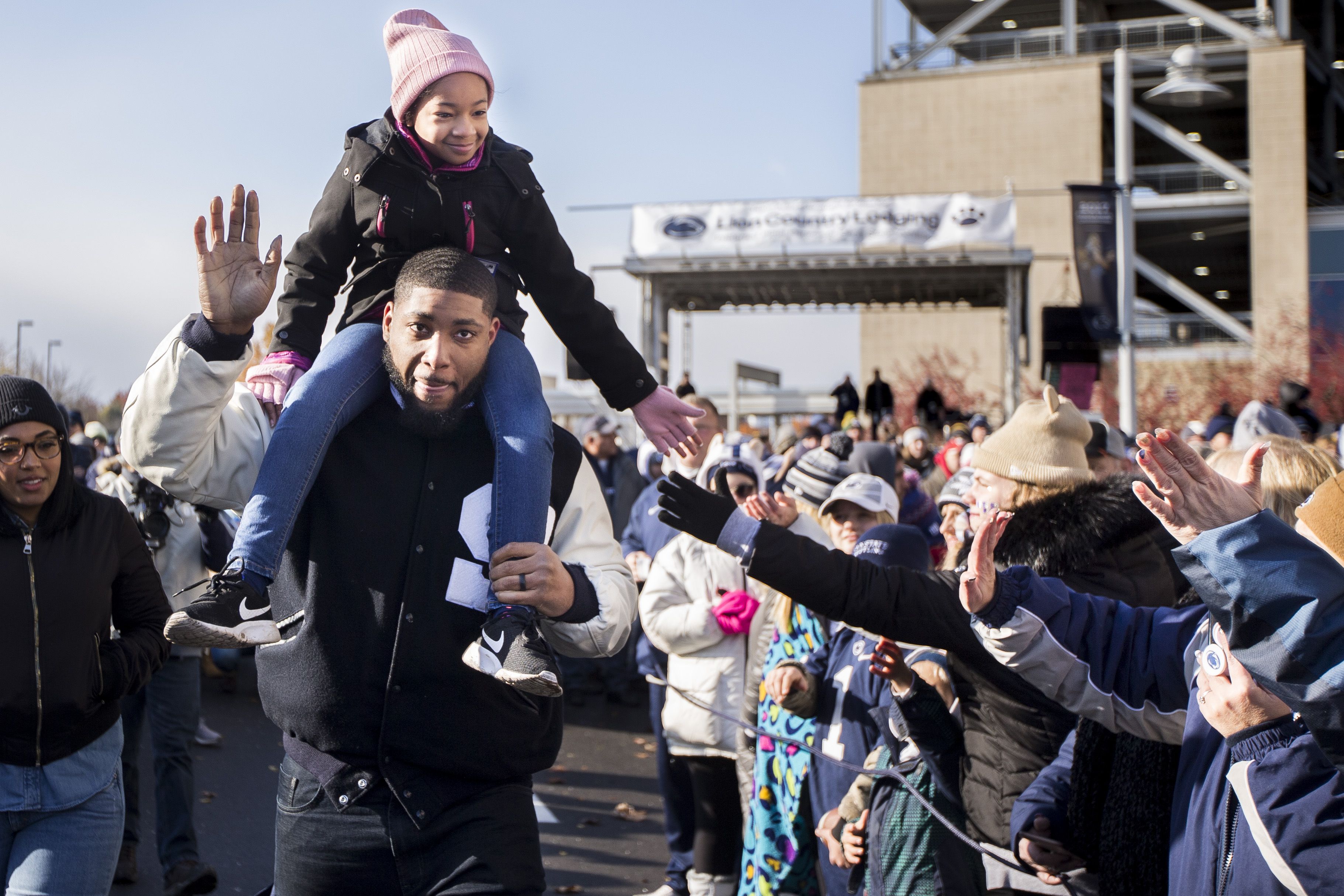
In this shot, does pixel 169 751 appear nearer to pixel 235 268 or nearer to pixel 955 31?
pixel 235 268

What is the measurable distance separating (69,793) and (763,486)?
4217 millimetres

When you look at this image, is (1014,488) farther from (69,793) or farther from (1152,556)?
(69,793)

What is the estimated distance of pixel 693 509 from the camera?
11.3 ft

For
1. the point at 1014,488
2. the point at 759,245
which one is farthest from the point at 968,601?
the point at 759,245

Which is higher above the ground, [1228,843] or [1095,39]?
[1095,39]

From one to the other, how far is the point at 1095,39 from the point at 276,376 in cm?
4636

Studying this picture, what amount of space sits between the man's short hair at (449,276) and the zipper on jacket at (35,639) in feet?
6.03

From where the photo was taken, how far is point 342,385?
308cm

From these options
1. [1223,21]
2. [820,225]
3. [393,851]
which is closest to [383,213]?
[393,851]

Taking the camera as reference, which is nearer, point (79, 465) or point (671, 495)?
point (671, 495)

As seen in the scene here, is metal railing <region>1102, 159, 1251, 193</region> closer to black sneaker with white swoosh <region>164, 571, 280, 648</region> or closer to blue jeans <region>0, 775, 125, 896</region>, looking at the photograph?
blue jeans <region>0, 775, 125, 896</region>

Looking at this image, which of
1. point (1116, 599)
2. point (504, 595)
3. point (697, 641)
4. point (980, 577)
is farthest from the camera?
point (697, 641)

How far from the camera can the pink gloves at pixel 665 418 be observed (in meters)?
3.54

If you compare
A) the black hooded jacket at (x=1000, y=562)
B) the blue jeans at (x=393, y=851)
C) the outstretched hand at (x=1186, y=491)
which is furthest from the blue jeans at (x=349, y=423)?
the outstretched hand at (x=1186, y=491)
